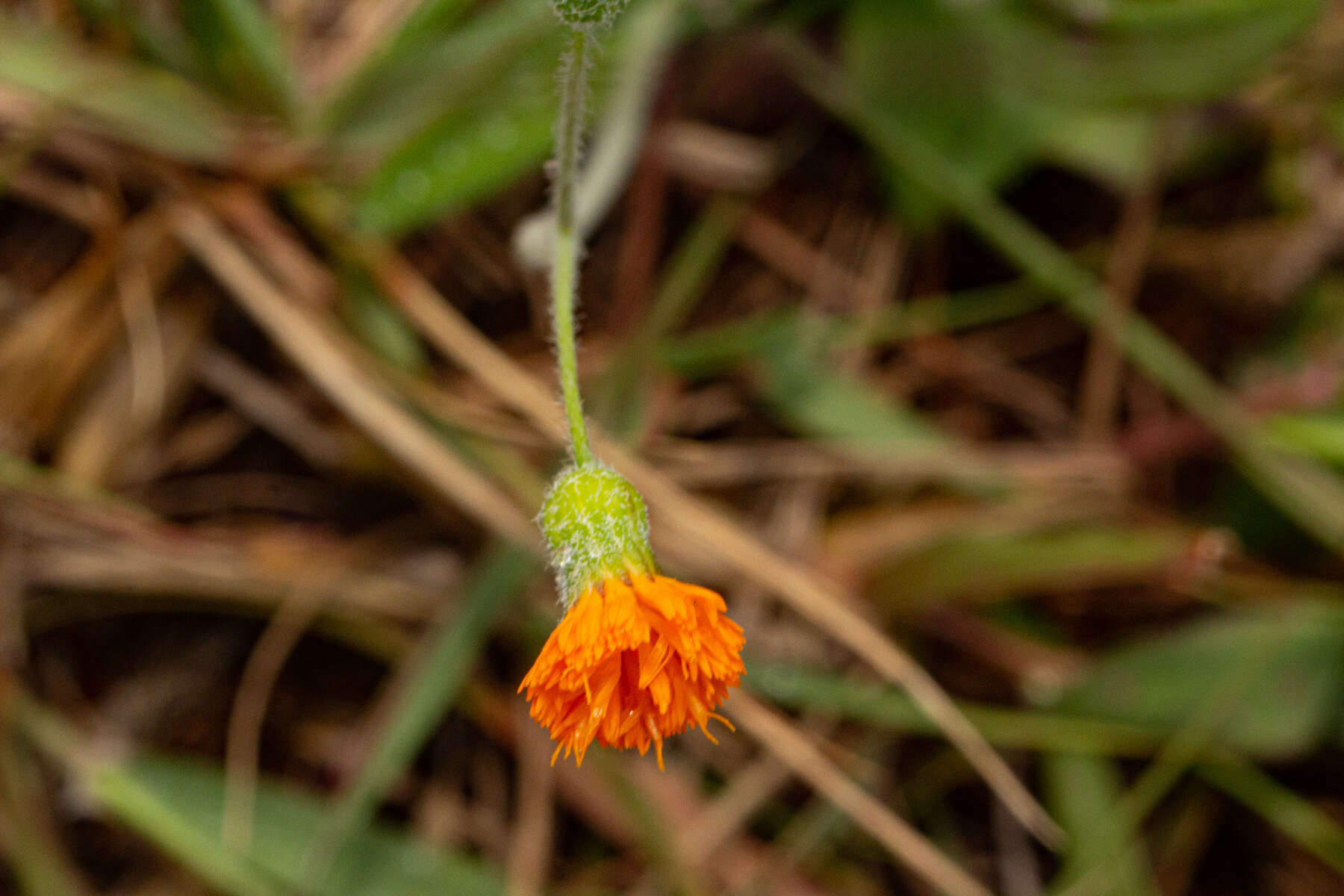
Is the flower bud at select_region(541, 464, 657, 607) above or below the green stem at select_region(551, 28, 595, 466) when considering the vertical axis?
below

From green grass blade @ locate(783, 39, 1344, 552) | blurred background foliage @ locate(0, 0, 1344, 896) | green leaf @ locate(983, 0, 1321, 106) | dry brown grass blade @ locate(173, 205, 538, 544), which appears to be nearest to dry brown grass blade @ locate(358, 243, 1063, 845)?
blurred background foliage @ locate(0, 0, 1344, 896)

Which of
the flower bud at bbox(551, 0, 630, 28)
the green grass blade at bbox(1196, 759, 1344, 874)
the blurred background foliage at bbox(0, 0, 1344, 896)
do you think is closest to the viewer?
the flower bud at bbox(551, 0, 630, 28)

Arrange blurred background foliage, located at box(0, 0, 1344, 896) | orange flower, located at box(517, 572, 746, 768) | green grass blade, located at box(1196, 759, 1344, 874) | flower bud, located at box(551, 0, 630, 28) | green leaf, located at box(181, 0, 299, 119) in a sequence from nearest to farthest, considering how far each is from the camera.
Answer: flower bud, located at box(551, 0, 630, 28) < orange flower, located at box(517, 572, 746, 768) < green leaf, located at box(181, 0, 299, 119) < blurred background foliage, located at box(0, 0, 1344, 896) < green grass blade, located at box(1196, 759, 1344, 874)

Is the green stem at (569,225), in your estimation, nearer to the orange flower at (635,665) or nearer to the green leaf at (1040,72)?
the orange flower at (635,665)

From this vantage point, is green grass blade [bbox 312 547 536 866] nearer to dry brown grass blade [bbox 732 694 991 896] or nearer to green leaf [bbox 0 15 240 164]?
dry brown grass blade [bbox 732 694 991 896]

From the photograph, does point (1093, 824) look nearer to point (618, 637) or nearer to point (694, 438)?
point (694, 438)

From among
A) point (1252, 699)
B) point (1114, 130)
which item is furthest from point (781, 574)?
point (1114, 130)
